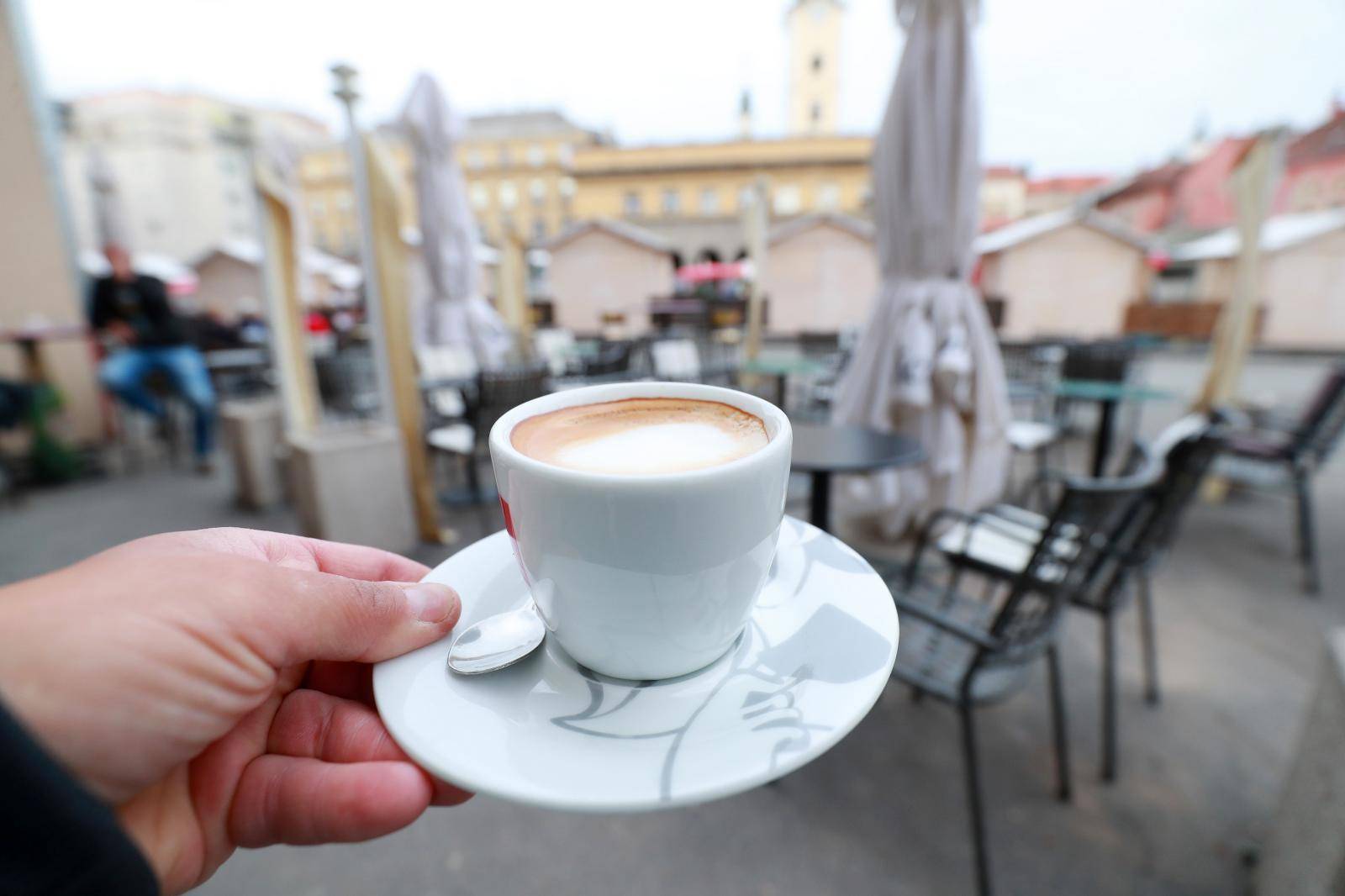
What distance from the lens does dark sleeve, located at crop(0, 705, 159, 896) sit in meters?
0.30

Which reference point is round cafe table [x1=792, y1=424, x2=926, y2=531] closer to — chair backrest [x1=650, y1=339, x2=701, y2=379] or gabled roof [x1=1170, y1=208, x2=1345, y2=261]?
chair backrest [x1=650, y1=339, x2=701, y2=379]

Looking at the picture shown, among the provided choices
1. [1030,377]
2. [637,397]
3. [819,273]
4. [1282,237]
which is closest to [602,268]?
[819,273]

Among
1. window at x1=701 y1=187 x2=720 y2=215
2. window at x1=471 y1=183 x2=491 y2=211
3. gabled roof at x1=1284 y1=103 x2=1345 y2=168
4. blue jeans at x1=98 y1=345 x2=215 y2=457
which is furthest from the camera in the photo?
window at x1=701 y1=187 x2=720 y2=215

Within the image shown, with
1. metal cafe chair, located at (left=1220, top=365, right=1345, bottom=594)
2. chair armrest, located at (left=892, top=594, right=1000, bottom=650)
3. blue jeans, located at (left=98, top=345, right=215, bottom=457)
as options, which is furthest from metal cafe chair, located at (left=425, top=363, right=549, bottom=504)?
metal cafe chair, located at (left=1220, top=365, right=1345, bottom=594)

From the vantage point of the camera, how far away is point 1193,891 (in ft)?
4.50

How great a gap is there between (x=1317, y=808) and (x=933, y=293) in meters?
2.14

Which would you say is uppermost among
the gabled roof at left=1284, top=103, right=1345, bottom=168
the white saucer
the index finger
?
the gabled roof at left=1284, top=103, right=1345, bottom=168

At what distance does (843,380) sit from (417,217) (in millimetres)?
3638

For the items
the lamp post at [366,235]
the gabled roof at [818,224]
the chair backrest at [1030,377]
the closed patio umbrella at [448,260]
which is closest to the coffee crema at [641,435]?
the lamp post at [366,235]

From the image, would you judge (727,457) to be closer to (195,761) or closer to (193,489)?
(195,761)

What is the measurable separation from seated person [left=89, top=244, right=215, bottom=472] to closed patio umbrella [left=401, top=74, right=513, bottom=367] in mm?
1657

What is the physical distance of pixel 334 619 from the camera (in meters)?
0.46

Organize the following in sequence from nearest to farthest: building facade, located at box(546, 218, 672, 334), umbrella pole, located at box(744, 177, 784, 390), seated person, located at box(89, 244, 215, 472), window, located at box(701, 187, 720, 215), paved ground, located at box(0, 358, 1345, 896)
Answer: paved ground, located at box(0, 358, 1345, 896) < seated person, located at box(89, 244, 215, 472) < umbrella pole, located at box(744, 177, 784, 390) < building facade, located at box(546, 218, 672, 334) < window, located at box(701, 187, 720, 215)

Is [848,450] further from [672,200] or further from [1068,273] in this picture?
[672,200]
